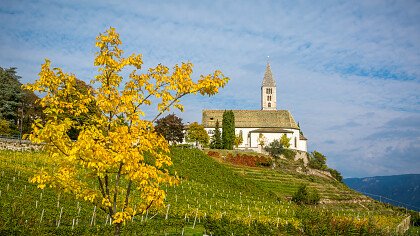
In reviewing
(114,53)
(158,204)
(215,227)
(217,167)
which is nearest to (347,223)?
(215,227)

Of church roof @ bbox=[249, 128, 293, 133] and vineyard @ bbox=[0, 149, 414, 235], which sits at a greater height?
church roof @ bbox=[249, 128, 293, 133]

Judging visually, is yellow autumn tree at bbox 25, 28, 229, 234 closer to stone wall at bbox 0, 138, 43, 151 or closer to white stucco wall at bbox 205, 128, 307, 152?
stone wall at bbox 0, 138, 43, 151

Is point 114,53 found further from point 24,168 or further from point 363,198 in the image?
point 363,198

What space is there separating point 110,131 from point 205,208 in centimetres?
2257

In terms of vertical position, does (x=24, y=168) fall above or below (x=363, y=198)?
above

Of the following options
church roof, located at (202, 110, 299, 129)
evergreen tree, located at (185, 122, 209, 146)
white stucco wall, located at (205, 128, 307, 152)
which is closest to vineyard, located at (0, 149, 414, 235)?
evergreen tree, located at (185, 122, 209, 146)

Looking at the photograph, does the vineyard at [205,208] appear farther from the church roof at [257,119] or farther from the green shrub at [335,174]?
the church roof at [257,119]

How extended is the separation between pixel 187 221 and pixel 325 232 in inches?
357

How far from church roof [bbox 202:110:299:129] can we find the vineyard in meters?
36.9

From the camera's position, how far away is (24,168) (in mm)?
32844

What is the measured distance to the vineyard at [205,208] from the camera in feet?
57.9

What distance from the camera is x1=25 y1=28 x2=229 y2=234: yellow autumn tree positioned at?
8359 mm

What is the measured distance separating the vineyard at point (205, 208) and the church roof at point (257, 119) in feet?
121

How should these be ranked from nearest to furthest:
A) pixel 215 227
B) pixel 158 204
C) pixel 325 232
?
pixel 158 204
pixel 215 227
pixel 325 232
